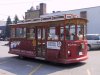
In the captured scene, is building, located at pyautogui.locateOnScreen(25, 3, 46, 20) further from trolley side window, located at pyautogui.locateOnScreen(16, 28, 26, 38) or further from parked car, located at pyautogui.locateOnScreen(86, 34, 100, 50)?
trolley side window, located at pyautogui.locateOnScreen(16, 28, 26, 38)

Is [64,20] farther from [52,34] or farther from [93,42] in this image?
[93,42]

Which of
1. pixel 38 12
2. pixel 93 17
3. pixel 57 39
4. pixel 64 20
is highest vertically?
pixel 38 12

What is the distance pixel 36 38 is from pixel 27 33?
50.8 inches

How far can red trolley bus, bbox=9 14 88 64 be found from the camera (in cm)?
1465

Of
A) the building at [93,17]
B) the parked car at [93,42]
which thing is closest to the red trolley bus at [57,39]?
the parked car at [93,42]

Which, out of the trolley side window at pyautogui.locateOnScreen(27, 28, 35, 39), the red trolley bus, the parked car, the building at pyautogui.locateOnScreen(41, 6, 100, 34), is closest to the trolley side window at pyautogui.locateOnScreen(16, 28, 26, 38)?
the red trolley bus

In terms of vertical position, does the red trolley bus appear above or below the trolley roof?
below

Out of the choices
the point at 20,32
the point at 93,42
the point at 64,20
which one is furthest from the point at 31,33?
the point at 93,42

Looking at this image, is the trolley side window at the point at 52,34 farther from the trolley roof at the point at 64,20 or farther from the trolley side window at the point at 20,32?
the trolley side window at the point at 20,32

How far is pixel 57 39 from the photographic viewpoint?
14953mm

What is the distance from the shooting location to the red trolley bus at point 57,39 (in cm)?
1465

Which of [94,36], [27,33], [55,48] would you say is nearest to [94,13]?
[94,36]

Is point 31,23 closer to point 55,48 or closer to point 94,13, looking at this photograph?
point 55,48

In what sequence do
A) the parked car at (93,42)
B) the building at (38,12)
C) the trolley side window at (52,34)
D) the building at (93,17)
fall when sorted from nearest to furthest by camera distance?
1. the trolley side window at (52,34)
2. the parked car at (93,42)
3. the building at (93,17)
4. the building at (38,12)
